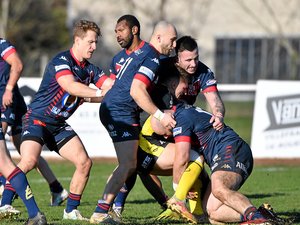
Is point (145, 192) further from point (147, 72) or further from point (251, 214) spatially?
point (251, 214)

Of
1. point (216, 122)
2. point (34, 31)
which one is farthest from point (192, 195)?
point (34, 31)

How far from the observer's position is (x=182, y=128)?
29.5ft

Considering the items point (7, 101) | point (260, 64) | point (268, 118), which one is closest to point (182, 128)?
point (7, 101)

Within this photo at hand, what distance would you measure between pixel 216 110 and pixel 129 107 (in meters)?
0.96

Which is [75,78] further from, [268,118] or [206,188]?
[268,118]

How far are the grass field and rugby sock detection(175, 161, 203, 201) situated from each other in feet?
1.58

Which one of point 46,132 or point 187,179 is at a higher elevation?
point 46,132

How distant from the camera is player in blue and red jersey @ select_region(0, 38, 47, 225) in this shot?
843 centimetres

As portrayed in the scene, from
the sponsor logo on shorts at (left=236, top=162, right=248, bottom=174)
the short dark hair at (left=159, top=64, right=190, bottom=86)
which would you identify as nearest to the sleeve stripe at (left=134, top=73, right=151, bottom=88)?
the short dark hair at (left=159, top=64, right=190, bottom=86)

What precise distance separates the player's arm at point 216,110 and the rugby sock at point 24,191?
2.03 meters

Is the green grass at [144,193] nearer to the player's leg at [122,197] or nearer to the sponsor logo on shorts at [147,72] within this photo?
the player's leg at [122,197]

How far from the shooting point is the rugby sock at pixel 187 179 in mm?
9016

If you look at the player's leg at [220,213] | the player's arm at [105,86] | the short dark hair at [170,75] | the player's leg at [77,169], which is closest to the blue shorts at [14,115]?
the player's leg at [77,169]

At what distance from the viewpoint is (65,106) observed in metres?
9.89
